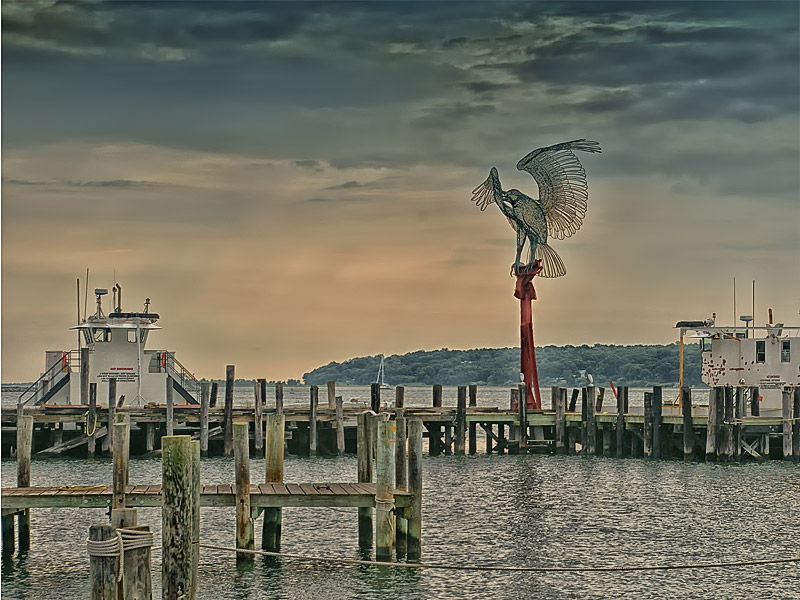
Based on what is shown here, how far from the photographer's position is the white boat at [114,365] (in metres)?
49.1

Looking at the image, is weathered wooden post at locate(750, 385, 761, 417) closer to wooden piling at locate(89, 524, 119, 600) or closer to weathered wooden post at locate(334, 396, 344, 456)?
weathered wooden post at locate(334, 396, 344, 456)

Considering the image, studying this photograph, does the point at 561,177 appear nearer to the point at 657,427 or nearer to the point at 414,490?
the point at 657,427

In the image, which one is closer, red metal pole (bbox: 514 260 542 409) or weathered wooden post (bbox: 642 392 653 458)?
Result: weathered wooden post (bbox: 642 392 653 458)

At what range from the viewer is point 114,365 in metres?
49.2

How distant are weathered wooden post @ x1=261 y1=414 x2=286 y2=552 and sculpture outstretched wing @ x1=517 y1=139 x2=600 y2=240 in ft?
84.4

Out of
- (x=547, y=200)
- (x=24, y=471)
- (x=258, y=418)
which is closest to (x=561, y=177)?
(x=547, y=200)

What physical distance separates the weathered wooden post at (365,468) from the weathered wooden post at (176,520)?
327 inches

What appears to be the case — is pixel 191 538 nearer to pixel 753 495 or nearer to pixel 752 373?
pixel 753 495

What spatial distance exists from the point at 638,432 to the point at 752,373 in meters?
6.13

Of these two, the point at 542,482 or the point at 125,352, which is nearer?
the point at 542,482

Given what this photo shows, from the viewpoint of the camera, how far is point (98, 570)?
48.1 feet

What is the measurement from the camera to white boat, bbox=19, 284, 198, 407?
49062mm

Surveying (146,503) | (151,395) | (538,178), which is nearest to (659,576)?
(146,503)

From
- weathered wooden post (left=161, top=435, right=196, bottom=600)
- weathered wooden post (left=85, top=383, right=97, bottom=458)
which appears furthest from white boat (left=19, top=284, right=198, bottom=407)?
weathered wooden post (left=161, top=435, right=196, bottom=600)
